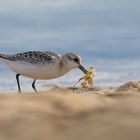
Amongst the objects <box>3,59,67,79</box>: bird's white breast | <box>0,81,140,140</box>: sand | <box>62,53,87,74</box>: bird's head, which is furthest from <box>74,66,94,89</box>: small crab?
<box>0,81,140,140</box>: sand

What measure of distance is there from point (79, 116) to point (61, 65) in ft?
29.3

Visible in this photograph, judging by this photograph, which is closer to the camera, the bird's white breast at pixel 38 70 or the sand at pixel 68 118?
the sand at pixel 68 118

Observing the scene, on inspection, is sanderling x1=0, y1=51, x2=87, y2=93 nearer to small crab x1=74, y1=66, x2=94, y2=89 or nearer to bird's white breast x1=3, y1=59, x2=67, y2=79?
bird's white breast x1=3, y1=59, x2=67, y2=79

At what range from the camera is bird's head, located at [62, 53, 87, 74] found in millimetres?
12596

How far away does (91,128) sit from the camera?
118 inches

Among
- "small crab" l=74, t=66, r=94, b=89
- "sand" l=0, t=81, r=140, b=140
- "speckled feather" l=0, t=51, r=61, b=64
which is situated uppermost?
"sand" l=0, t=81, r=140, b=140

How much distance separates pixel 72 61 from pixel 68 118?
9.78m

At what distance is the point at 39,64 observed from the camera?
11.7m

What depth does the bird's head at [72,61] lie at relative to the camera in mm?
12596

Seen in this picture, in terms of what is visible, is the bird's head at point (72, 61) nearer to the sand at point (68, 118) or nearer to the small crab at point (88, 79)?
the small crab at point (88, 79)

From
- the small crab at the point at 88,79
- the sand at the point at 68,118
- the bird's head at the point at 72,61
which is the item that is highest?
the sand at the point at 68,118

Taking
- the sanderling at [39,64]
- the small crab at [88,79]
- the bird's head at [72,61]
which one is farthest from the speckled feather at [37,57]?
the small crab at [88,79]

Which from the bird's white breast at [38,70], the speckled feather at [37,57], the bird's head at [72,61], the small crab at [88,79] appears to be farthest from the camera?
the small crab at [88,79]

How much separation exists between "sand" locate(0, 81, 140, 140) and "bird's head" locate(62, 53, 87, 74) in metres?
8.93
